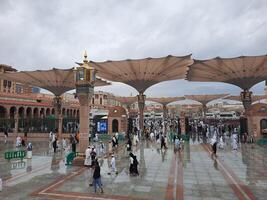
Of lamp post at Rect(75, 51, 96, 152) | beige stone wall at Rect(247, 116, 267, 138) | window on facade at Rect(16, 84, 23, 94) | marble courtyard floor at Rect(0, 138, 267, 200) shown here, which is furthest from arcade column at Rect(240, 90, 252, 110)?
window on facade at Rect(16, 84, 23, 94)

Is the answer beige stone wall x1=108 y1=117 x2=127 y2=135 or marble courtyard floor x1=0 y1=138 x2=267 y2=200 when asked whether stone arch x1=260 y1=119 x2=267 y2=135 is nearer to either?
marble courtyard floor x1=0 y1=138 x2=267 y2=200

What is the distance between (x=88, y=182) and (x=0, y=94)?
43.2 meters

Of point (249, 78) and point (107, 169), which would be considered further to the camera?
point (249, 78)

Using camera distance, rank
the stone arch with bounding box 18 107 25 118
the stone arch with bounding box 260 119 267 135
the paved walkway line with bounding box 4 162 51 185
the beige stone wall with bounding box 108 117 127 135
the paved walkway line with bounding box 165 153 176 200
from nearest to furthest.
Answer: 1. the paved walkway line with bounding box 165 153 176 200
2. the paved walkway line with bounding box 4 162 51 185
3. the stone arch with bounding box 260 119 267 135
4. the beige stone wall with bounding box 108 117 127 135
5. the stone arch with bounding box 18 107 25 118

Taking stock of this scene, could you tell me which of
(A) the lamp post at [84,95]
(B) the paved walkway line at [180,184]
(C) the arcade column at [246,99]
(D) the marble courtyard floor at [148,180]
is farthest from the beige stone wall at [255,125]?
(A) the lamp post at [84,95]

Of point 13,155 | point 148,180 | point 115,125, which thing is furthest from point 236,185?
point 115,125

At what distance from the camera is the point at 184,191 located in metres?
10.2

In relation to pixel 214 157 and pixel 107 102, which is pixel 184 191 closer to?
pixel 214 157

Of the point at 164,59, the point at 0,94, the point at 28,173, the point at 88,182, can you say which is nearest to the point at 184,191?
the point at 88,182

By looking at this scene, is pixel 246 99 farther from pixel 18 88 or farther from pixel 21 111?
pixel 18 88

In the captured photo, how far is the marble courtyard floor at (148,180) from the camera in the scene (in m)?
9.81

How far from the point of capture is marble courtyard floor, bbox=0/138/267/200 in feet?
32.2

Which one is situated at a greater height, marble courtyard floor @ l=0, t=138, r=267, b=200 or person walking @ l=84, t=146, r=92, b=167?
person walking @ l=84, t=146, r=92, b=167

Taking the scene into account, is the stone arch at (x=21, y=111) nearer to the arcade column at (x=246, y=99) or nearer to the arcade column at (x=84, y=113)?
the arcade column at (x=246, y=99)
